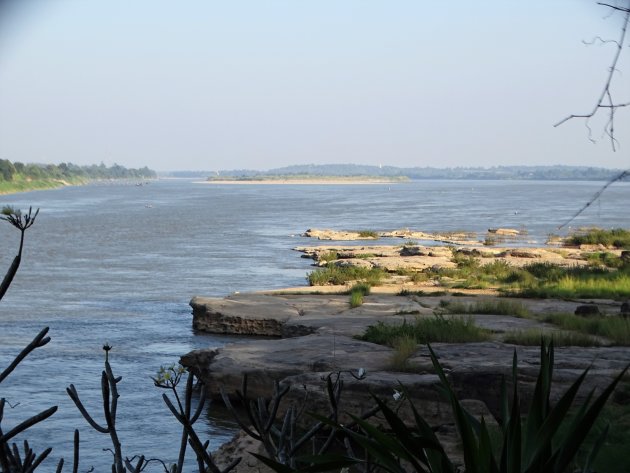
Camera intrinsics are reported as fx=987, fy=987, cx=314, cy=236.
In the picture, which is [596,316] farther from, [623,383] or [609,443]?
[609,443]

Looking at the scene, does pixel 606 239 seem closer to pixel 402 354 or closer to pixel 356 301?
pixel 356 301

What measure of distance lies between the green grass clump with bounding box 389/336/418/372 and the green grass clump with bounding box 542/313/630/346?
314cm

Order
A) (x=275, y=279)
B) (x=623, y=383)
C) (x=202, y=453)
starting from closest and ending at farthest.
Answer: (x=202, y=453) < (x=623, y=383) < (x=275, y=279)

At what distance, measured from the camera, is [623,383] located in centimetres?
1065

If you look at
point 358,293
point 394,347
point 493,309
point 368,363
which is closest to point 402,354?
point 368,363

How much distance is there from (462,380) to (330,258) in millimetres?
25232

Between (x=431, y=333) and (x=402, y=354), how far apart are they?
6.60 feet

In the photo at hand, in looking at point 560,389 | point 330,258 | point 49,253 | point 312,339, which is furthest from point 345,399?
point 49,253

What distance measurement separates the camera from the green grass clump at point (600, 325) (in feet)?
48.3

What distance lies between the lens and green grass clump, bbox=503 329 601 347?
14.3 meters

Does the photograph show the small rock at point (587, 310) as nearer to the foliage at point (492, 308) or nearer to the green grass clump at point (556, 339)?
the foliage at point (492, 308)

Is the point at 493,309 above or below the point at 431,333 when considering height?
below

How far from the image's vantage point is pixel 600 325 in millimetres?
15578

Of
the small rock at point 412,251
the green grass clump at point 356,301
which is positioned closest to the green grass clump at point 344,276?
the green grass clump at point 356,301
